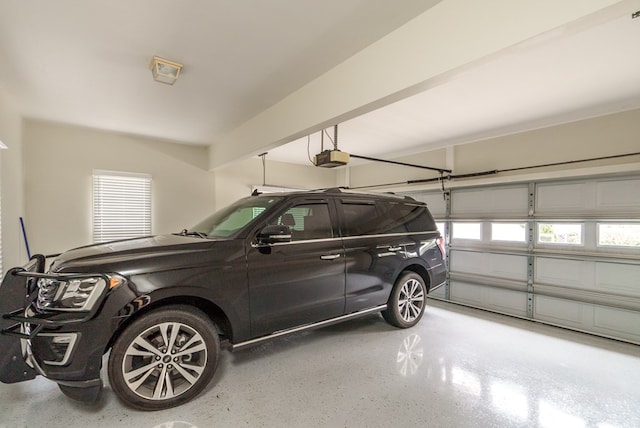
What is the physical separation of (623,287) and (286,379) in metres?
4.20

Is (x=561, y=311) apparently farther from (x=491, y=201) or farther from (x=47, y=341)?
(x=47, y=341)

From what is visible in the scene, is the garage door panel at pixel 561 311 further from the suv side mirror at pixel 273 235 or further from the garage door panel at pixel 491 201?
the suv side mirror at pixel 273 235

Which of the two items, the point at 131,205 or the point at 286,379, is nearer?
the point at 286,379

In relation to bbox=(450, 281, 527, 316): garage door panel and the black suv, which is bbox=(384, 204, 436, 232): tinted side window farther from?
bbox=(450, 281, 527, 316): garage door panel

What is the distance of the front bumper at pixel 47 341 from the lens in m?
1.76

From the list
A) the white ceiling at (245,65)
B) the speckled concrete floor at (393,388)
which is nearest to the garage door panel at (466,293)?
the speckled concrete floor at (393,388)

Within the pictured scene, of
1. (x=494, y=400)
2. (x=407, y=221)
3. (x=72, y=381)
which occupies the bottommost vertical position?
(x=494, y=400)

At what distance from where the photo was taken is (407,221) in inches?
146

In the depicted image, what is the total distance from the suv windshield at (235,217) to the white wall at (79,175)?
97.4 inches

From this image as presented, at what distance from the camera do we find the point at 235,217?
292 centimetres

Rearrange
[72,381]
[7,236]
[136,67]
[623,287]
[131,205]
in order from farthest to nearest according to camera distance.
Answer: [131,205]
[623,287]
[7,236]
[136,67]
[72,381]

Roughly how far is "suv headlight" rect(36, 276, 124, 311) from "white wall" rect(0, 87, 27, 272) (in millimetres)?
2007

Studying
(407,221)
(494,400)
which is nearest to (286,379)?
(494,400)

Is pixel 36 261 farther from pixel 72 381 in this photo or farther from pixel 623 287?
pixel 623 287
